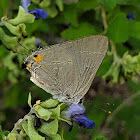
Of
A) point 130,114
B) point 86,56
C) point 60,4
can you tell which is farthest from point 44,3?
point 130,114

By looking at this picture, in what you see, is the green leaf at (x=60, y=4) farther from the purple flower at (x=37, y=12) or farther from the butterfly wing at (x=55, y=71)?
the butterfly wing at (x=55, y=71)

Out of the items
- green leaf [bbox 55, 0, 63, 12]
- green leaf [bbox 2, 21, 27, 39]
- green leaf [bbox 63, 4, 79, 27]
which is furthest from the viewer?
green leaf [bbox 63, 4, 79, 27]

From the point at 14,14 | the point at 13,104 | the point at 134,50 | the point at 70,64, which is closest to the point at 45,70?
the point at 70,64

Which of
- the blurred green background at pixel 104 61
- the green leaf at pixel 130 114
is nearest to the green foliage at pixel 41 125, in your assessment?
the blurred green background at pixel 104 61

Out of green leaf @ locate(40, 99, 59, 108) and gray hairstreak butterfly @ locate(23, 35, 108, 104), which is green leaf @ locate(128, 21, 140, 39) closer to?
gray hairstreak butterfly @ locate(23, 35, 108, 104)

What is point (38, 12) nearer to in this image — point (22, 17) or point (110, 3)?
point (22, 17)

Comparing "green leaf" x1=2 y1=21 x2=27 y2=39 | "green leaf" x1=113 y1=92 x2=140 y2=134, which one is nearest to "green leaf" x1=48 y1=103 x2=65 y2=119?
"green leaf" x1=2 y1=21 x2=27 y2=39
